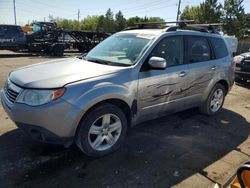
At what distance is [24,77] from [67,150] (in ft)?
3.83

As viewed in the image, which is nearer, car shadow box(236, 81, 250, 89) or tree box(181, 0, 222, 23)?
car shadow box(236, 81, 250, 89)

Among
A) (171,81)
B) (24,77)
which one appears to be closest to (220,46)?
(171,81)

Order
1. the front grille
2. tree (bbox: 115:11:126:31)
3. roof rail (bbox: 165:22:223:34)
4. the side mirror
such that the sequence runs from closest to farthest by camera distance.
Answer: the front grille < the side mirror < roof rail (bbox: 165:22:223:34) < tree (bbox: 115:11:126:31)

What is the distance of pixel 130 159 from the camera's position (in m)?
4.01

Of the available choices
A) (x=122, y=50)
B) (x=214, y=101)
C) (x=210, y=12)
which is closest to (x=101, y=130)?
(x=122, y=50)

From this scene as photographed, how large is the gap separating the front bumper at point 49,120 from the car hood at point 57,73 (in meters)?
0.26

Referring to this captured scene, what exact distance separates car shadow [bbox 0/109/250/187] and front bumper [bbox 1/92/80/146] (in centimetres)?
40

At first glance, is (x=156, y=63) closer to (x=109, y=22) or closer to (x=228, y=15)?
(x=228, y=15)

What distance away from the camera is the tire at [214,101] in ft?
19.4

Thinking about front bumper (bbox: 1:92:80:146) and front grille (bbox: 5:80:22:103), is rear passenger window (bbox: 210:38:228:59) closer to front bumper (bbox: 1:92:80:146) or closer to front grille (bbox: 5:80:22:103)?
front bumper (bbox: 1:92:80:146)

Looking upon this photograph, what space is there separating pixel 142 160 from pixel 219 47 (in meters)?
3.21

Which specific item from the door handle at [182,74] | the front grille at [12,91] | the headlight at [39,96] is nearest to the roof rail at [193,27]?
the door handle at [182,74]

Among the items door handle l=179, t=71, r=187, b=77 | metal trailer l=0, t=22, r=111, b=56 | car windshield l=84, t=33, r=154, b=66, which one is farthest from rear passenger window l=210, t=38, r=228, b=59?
metal trailer l=0, t=22, r=111, b=56

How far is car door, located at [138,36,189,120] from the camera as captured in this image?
4.33 meters
